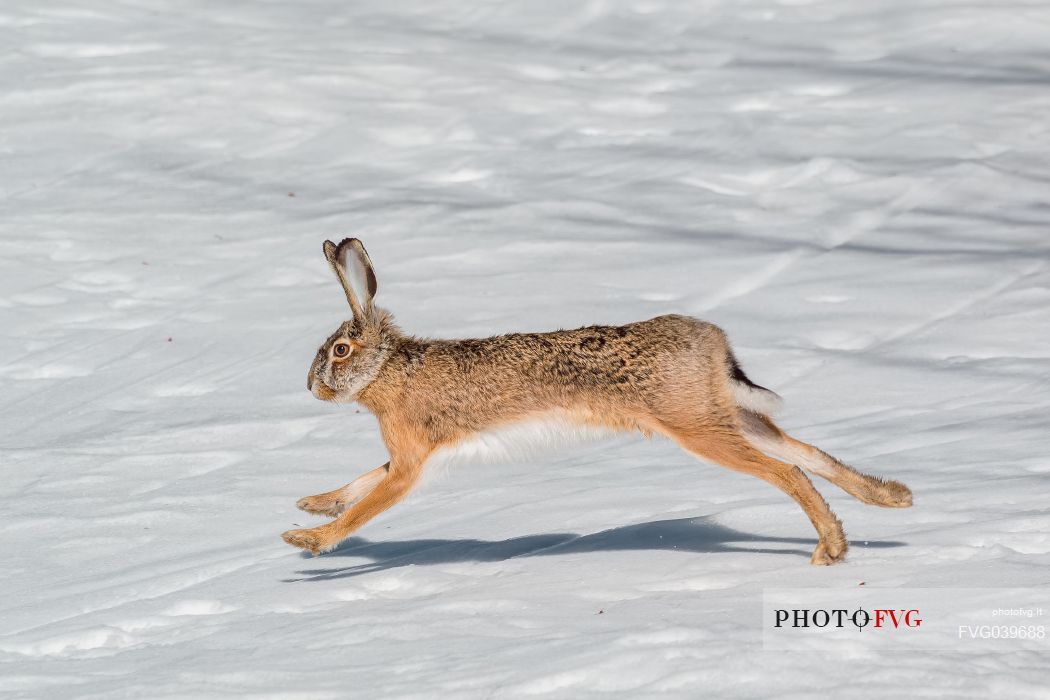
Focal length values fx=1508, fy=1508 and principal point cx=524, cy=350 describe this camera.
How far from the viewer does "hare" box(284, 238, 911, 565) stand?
557 centimetres

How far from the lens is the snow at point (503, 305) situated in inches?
202

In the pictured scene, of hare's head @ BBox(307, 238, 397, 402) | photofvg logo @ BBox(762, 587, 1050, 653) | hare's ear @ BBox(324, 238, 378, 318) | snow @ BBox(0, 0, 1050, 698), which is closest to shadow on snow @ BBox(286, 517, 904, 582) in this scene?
snow @ BBox(0, 0, 1050, 698)

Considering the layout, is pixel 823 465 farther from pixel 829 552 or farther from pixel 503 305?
pixel 503 305

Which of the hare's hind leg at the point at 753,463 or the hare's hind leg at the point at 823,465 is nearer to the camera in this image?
the hare's hind leg at the point at 753,463

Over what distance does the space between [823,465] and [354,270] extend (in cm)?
197

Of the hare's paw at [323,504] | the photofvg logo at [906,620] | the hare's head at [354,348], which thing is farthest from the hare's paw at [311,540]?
the photofvg logo at [906,620]

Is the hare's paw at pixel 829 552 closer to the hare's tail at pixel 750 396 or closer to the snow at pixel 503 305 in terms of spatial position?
the snow at pixel 503 305

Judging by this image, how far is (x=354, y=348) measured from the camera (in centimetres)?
607

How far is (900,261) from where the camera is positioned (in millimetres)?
10109

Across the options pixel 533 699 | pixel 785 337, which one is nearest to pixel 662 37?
pixel 785 337

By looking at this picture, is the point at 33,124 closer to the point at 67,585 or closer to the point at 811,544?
the point at 67,585

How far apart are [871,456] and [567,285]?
355 cm

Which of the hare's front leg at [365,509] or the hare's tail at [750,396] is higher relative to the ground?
the hare's tail at [750,396]

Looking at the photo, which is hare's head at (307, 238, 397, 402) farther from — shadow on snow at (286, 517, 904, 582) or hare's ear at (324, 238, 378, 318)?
shadow on snow at (286, 517, 904, 582)
